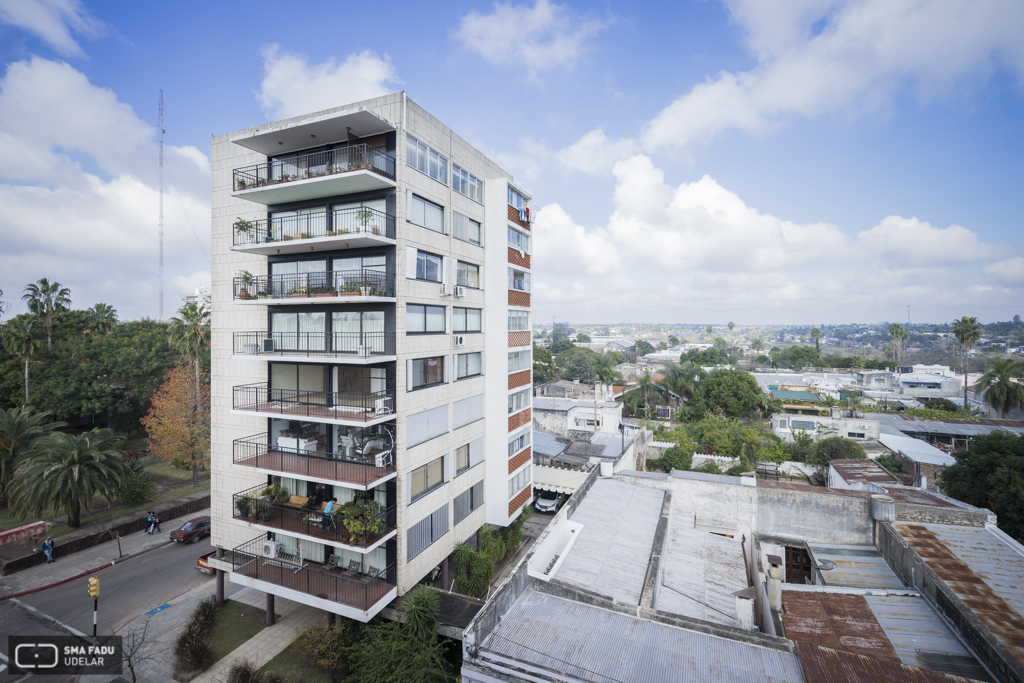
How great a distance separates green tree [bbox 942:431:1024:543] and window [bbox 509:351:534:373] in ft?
92.3

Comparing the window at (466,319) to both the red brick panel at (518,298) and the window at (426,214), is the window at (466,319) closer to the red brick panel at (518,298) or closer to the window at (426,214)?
the red brick panel at (518,298)

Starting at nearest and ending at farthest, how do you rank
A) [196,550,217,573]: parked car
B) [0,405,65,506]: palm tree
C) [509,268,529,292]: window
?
[196,550,217,573]: parked car, [509,268,529,292]: window, [0,405,65,506]: palm tree

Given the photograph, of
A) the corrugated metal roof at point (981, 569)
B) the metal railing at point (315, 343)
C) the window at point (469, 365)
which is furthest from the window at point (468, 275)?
the corrugated metal roof at point (981, 569)

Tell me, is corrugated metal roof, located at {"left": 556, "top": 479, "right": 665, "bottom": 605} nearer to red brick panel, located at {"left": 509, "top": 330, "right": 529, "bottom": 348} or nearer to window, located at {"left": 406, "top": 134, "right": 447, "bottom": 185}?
red brick panel, located at {"left": 509, "top": 330, "right": 529, "bottom": 348}

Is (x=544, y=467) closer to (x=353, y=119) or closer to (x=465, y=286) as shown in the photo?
(x=465, y=286)

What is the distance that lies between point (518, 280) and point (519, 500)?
1241 cm

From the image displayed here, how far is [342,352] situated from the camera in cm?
1603

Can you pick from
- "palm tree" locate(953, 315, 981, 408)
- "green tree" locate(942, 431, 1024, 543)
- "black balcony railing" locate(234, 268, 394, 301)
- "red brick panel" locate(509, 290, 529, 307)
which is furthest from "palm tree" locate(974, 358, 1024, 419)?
"black balcony railing" locate(234, 268, 394, 301)

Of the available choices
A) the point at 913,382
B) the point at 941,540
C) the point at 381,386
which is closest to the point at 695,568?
the point at 941,540

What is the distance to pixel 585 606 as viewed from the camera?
13.6 m

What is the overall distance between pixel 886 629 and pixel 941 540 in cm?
808

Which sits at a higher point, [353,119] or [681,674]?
[353,119]

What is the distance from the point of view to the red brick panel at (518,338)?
22.5 metres

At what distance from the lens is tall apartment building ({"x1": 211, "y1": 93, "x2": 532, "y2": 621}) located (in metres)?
15.7
